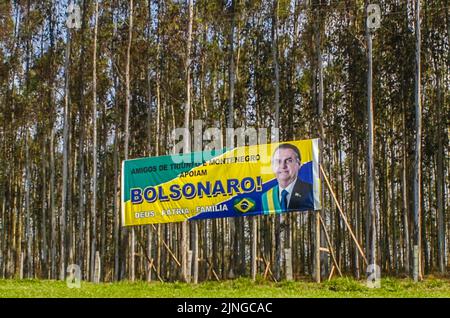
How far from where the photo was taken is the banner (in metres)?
19.3

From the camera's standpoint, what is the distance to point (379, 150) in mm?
39344

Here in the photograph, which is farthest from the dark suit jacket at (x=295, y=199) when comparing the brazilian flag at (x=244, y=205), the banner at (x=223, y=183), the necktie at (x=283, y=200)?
the brazilian flag at (x=244, y=205)

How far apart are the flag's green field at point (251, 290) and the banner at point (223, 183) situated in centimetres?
214

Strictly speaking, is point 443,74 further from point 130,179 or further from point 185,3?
point 130,179

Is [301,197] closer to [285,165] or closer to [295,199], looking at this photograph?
[295,199]

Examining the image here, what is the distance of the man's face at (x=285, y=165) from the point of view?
19.3 metres

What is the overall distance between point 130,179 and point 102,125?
742 inches

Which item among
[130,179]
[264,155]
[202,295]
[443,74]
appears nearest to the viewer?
[202,295]

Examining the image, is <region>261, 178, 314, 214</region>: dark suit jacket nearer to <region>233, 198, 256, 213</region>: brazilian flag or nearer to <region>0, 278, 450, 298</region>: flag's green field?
<region>233, 198, 256, 213</region>: brazilian flag

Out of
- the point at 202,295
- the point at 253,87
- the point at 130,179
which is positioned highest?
the point at 253,87

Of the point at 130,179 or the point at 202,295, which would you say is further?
the point at 130,179

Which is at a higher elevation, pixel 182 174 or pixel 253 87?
pixel 253 87

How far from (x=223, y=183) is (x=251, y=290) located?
399 centimetres
